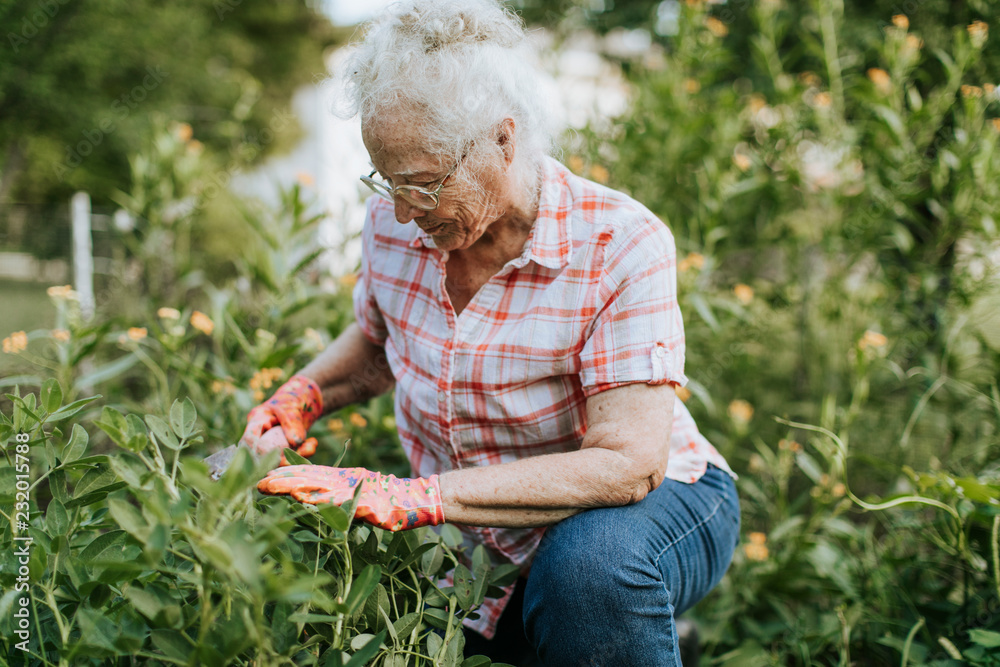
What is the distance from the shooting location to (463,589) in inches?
33.7

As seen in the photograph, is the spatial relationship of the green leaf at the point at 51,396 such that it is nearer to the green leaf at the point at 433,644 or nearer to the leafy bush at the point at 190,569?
the leafy bush at the point at 190,569

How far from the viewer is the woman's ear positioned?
3.41 ft

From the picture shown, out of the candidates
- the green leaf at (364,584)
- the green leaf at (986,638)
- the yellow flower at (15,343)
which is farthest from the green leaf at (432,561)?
the yellow flower at (15,343)

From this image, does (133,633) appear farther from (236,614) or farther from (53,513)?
(53,513)

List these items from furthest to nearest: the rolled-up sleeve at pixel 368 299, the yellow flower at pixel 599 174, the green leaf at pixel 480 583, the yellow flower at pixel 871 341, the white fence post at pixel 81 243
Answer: the white fence post at pixel 81 243 < the yellow flower at pixel 599 174 < the yellow flower at pixel 871 341 < the rolled-up sleeve at pixel 368 299 < the green leaf at pixel 480 583

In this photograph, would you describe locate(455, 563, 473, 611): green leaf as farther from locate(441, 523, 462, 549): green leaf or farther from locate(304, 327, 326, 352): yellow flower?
locate(304, 327, 326, 352): yellow flower

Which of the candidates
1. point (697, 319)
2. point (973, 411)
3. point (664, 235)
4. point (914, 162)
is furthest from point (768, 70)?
point (664, 235)

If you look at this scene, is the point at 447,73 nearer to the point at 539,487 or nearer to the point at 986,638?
the point at 539,487

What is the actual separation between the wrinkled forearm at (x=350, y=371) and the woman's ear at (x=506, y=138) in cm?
53

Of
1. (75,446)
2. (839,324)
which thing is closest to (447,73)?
(75,446)

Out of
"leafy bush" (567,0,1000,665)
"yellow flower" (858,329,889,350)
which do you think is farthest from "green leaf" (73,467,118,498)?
"yellow flower" (858,329,889,350)

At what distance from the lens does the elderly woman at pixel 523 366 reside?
90cm

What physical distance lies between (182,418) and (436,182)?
50 cm

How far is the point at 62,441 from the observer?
147 centimetres
